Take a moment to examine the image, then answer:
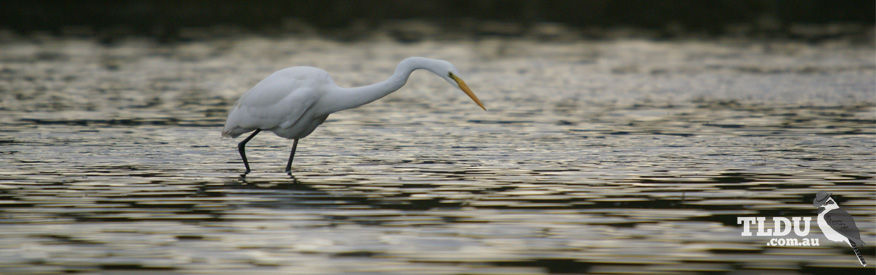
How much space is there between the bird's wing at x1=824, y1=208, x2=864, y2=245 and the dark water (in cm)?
11

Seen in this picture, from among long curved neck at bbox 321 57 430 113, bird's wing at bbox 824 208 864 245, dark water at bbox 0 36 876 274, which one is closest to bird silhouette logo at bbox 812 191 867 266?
bird's wing at bbox 824 208 864 245

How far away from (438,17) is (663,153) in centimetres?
4660

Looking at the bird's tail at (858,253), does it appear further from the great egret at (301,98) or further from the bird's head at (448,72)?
the great egret at (301,98)

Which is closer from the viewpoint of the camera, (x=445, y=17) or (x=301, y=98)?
(x=301, y=98)

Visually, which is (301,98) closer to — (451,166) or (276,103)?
(276,103)

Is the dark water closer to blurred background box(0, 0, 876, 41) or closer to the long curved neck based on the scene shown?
the long curved neck

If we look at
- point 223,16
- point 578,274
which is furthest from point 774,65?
Result: point 223,16

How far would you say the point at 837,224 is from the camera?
443 inches

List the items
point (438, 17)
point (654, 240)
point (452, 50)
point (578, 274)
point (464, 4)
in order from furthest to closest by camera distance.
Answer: point (464, 4) → point (438, 17) → point (452, 50) → point (654, 240) → point (578, 274)

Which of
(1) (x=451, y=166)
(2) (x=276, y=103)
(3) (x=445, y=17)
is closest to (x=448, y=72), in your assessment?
(1) (x=451, y=166)

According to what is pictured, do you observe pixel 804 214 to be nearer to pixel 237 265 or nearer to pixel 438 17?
pixel 237 265

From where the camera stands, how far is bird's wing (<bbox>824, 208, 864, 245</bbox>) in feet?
35.1

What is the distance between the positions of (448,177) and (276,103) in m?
2.01

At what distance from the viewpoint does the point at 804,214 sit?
11789 mm
